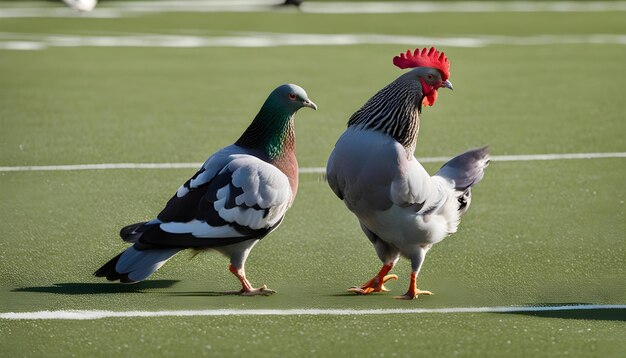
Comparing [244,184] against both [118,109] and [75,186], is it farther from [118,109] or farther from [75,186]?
[118,109]

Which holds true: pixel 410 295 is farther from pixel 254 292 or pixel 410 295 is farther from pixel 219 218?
pixel 219 218

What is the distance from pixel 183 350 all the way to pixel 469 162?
1.99 metres

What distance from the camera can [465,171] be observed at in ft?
21.6

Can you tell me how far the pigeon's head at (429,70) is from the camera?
6.29m

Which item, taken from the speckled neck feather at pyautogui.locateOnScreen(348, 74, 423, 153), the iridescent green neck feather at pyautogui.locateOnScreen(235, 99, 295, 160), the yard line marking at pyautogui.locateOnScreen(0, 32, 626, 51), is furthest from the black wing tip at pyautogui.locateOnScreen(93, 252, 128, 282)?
the yard line marking at pyautogui.locateOnScreen(0, 32, 626, 51)

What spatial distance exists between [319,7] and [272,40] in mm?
4230

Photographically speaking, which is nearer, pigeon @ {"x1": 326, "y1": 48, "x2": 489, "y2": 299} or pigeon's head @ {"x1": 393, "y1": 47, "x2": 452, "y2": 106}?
pigeon @ {"x1": 326, "y1": 48, "x2": 489, "y2": 299}

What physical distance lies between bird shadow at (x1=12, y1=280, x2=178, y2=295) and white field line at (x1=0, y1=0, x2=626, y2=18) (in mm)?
13277

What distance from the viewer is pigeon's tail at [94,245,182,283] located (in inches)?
239

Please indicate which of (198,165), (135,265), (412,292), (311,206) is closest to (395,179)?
(412,292)

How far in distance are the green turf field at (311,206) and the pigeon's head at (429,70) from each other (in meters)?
0.97

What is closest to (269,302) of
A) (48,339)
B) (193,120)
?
(48,339)

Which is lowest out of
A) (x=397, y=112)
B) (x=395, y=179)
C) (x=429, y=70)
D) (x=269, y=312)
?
(x=269, y=312)

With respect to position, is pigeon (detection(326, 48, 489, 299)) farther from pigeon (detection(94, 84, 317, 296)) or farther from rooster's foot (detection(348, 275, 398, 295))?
pigeon (detection(94, 84, 317, 296))
